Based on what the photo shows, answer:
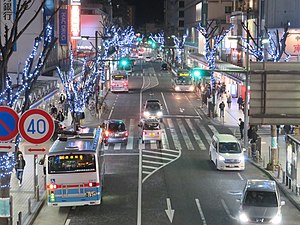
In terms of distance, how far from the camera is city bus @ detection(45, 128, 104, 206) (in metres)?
22.0

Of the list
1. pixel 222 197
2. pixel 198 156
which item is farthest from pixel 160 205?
pixel 198 156

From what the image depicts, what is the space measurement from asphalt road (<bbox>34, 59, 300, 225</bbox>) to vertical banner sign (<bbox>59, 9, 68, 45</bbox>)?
17189mm

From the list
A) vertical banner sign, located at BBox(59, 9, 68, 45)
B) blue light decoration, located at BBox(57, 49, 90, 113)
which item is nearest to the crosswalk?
blue light decoration, located at BBox(57, 49, 90, 113)

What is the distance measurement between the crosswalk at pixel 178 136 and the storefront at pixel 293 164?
11217 mm

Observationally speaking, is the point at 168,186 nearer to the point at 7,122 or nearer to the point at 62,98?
the point at 7,122

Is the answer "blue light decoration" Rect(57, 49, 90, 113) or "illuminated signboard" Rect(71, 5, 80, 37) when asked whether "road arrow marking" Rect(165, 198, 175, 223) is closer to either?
"blue light decoration" Rect(57, 49, 90, 113)

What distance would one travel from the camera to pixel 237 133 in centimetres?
4472

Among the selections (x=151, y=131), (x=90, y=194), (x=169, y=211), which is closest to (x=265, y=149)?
(x=151, y=131)

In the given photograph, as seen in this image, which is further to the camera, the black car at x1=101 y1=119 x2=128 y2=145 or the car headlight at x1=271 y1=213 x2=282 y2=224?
the black car at x1=101 y1=119 x2=128 y2=145

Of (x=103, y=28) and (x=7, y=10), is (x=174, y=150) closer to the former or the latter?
(x=7, y=10)

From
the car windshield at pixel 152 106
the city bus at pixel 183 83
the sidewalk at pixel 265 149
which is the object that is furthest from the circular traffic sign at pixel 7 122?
the city bus at pixel 183 83

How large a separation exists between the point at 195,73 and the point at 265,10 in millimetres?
15822

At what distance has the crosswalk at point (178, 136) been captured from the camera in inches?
1544

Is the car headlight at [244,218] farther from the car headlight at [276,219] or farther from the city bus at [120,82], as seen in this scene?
the city bus at [120,82]
